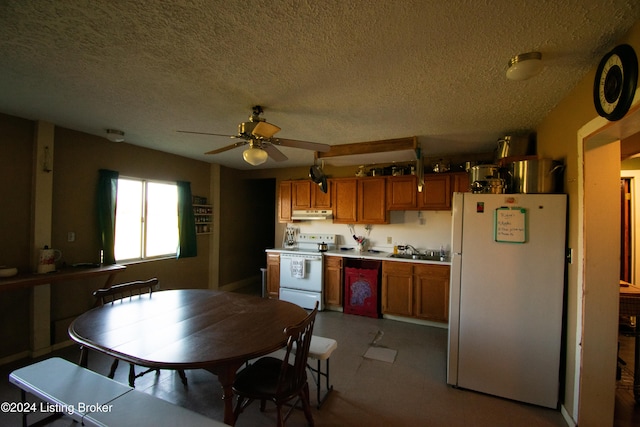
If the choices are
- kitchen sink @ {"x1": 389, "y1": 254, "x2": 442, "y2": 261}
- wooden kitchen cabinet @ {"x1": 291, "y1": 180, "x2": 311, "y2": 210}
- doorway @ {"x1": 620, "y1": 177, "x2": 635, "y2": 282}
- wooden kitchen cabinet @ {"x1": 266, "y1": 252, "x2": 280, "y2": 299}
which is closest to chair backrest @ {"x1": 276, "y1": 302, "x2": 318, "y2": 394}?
kitchen sink @ {"x1": 389, "y1": 254, "x2": 442, "y2": 261}

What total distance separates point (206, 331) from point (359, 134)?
100 inches

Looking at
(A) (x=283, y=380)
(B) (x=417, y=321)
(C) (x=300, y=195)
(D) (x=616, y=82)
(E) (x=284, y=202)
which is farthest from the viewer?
(E) (x=284, y=202)

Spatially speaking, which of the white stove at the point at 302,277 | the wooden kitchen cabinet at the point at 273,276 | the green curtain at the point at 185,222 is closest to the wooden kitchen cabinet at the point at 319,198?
the white stove at the point at 302,277

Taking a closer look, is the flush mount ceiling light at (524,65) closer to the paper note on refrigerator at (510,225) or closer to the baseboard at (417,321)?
the paper note on refrigerator at (510,225)

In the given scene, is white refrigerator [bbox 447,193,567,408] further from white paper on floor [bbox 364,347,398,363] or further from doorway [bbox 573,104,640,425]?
white paper on floor [bbox 364,347,398,363]

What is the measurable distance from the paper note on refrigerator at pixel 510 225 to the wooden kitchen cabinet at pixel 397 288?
5.46 ft

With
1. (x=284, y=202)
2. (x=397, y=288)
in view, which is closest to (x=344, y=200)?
(x=284, y=202)

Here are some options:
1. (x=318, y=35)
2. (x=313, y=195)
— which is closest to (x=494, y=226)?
(x=318, y=35)

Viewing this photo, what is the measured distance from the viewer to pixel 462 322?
7.67 feet

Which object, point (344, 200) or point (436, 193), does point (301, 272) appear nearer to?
point (344, 200)

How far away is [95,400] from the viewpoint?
1453 millimetres

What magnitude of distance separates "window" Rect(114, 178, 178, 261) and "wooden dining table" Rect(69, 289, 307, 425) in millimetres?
1743

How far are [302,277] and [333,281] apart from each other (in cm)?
50

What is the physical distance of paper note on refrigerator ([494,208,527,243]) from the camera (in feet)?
7.05
